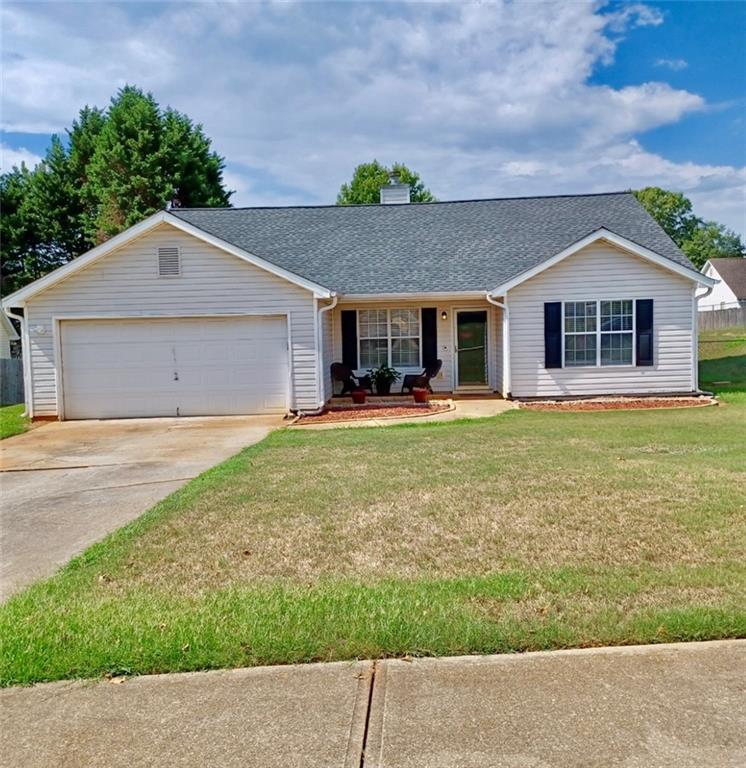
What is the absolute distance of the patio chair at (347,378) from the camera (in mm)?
15109

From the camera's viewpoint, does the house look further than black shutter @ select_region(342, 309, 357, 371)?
No

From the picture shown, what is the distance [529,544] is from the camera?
4.65 metres

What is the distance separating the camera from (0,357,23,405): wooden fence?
1850cm

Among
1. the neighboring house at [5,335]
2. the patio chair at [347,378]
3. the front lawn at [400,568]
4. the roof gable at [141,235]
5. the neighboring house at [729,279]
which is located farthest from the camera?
the neighboring house at [729,279]

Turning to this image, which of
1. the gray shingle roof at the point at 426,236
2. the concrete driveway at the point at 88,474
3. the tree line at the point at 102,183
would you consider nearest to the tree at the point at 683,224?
the tree line at the point at 102,183

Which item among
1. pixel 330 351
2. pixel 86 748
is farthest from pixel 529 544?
pixel 330 351

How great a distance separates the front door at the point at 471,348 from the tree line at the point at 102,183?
1904 centimetres

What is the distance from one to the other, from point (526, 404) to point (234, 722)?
39.1 feet

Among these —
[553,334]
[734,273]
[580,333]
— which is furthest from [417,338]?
[734,273]

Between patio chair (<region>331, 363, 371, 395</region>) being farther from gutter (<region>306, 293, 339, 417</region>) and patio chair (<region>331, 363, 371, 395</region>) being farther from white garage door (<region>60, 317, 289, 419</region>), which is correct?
white garage door (<region>60, 317, 289, 419</region>)

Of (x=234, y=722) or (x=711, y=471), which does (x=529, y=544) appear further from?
(x=711, y=471)

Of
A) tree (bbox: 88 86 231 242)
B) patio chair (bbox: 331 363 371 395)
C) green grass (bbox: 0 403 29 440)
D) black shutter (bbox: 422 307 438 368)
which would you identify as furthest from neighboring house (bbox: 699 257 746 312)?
green grass (bbox: 0 403 29 440)

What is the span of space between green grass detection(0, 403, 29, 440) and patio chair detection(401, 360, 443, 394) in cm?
862

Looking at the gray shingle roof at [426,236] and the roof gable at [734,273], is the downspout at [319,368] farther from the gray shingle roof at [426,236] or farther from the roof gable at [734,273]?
the roof gable at [734,273]
